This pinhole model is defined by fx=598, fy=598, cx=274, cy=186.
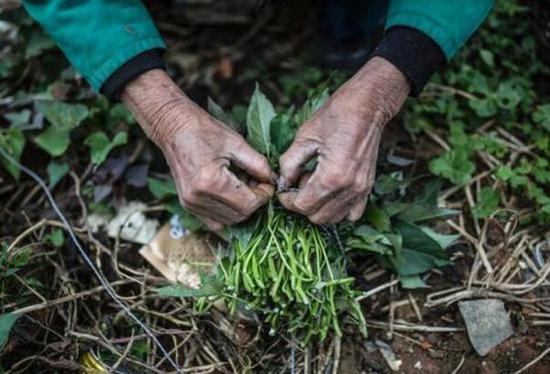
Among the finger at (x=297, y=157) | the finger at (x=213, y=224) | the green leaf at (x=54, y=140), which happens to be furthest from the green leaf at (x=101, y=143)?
the finger at (x=297, y=157)

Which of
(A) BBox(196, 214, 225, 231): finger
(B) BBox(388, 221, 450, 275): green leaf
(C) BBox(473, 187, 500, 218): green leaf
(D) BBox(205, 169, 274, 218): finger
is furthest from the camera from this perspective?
(C) BBox(473, 187, 500, 218): green leaf

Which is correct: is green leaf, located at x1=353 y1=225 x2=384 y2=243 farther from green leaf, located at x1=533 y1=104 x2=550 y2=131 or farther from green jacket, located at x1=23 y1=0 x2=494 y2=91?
green leaf, located at x1=533 y1=104 x2=550 y2=131

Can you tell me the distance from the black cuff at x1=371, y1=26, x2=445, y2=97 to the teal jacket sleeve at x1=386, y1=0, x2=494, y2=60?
0.01 meters

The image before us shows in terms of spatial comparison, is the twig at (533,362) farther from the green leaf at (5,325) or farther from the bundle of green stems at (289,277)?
the green leaf at (5,325)

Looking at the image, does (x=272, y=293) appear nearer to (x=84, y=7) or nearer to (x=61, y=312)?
(x=61, y=312)

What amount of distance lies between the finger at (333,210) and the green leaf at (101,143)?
0.64 meters

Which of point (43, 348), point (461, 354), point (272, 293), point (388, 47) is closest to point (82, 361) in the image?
point (43, 348)

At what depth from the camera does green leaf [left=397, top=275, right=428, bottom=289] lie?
1424 mm

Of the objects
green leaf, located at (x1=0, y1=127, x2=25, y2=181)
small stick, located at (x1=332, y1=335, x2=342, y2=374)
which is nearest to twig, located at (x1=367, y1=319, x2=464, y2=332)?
small stick, located at (x1=332, y1=335, x2=342, y2=374)

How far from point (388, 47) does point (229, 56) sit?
1.01m

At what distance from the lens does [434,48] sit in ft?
4.09

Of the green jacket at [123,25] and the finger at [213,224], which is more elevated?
the green jacket at [123,25]

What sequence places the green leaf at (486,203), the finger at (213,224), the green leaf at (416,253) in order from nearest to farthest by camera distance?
the finger at (213,224) → the green leaf at (416,253) → the green leaf at (486,203)

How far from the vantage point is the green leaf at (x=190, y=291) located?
121cm
